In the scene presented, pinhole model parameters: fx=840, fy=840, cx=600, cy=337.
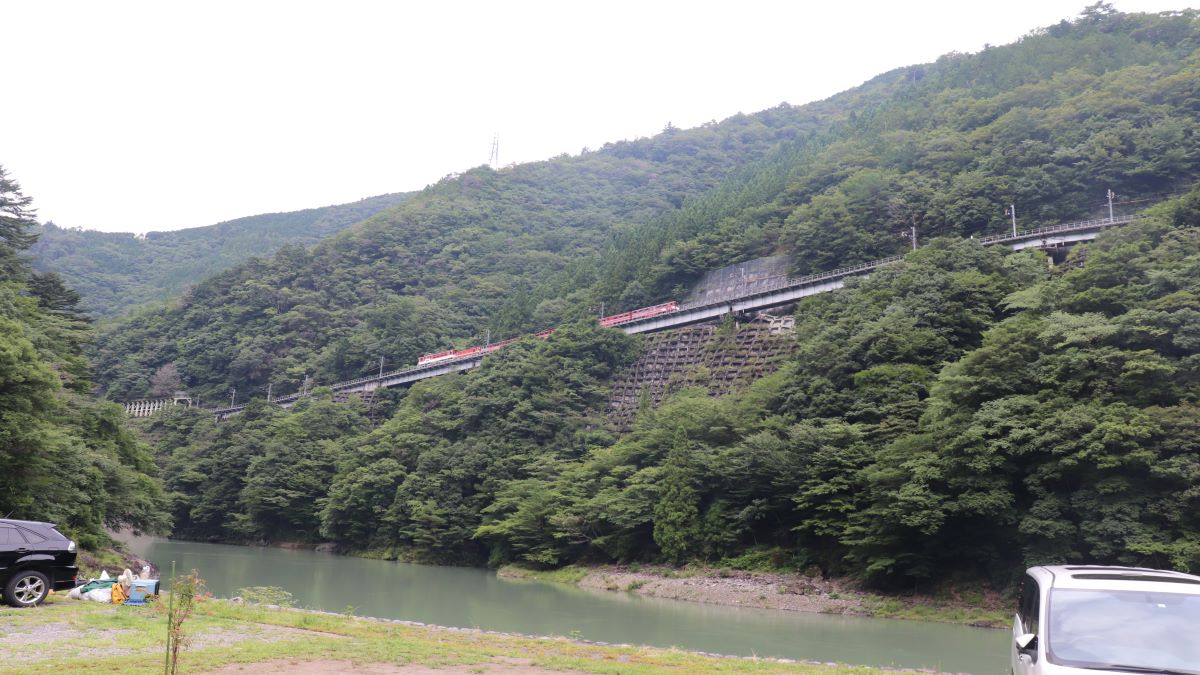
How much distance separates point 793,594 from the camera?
3167cm

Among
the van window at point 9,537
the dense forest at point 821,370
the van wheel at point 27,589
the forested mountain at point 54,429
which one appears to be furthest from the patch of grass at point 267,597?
the dense forest at point 821,370

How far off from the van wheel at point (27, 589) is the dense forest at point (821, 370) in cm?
2450

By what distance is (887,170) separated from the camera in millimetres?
60406

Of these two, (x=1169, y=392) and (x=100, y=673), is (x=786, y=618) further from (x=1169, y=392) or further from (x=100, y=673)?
(x=100, y=673)

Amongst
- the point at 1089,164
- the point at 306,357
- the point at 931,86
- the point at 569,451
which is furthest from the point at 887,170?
the point at 306,357

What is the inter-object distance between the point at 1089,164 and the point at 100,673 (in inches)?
2220

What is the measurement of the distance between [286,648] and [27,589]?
20.1 feet

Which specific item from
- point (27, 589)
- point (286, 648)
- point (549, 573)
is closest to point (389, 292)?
point (549, 573)

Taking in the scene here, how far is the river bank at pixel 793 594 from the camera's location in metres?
27.9

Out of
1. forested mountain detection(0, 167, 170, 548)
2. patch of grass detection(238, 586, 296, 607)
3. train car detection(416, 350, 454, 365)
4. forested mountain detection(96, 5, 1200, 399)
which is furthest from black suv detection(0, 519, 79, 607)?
train car detection(416, 350, 454, 365)

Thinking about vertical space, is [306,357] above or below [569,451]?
above

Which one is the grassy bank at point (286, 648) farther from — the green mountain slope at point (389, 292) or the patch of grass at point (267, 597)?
the green mountain slope at point (389, 292)

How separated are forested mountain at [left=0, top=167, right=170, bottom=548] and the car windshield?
2616 cm

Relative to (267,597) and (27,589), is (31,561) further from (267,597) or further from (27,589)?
(267,597)
